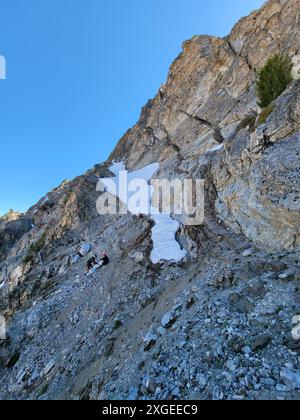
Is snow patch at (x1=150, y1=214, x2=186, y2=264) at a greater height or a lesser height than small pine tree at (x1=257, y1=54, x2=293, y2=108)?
lesser

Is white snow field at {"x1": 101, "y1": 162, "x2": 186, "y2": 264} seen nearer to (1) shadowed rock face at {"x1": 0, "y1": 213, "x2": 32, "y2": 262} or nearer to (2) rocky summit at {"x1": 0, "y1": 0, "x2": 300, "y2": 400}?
(2) rocky summit at {"x1": 0, "y1": 0, "x2": 300, "y2": 400}

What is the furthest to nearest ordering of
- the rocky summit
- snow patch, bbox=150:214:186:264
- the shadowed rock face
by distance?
the shadowed rock face, snow patch, bbox=150:214:186:264, the rocky summit

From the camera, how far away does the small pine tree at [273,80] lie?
2170 cm

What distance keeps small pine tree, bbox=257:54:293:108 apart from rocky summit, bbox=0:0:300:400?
4121 millimetres

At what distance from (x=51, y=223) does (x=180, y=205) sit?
2383cm

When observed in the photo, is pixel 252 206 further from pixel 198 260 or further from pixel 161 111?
pixel 161 111

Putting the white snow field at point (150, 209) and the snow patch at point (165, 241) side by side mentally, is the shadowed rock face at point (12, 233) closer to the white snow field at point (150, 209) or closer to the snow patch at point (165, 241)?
the white snow field at point (150, 209)

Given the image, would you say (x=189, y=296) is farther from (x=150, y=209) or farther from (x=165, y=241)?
(x=150, y=209)

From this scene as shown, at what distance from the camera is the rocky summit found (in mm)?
8781

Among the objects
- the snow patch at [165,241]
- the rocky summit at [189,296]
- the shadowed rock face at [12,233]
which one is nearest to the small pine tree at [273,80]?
the rocky summit at [189,296]

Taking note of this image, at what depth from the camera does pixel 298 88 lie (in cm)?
1595

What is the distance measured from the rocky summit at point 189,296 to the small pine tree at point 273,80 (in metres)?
4.12

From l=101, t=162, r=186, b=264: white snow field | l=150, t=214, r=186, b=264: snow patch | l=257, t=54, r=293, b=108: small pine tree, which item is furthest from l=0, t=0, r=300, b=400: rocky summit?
l=257, t=54, r=293, b=108: small pine tree
